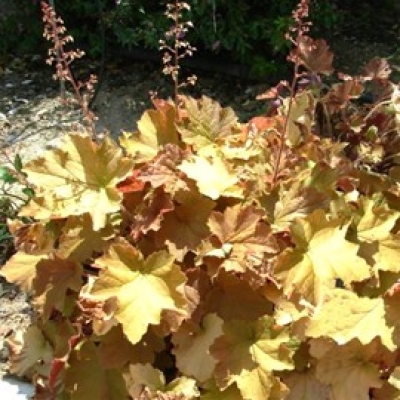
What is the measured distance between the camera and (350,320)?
2.18 m

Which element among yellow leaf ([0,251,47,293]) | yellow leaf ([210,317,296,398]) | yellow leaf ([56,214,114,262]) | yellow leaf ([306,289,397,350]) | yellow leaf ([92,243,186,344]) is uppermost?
yellow leaf ([92,243,186,344])

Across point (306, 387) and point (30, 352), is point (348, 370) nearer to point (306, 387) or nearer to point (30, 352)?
point (306, 387)

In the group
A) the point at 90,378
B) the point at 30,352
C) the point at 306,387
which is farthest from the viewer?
the point at 30,352

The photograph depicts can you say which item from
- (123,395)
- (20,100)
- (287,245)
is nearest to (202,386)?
(123,395)

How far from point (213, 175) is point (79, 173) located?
371 mm

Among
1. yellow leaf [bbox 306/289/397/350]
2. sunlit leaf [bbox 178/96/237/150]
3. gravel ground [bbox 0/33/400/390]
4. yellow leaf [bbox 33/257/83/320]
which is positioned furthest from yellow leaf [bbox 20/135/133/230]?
gravel ground [bbox 0/33/400/390]

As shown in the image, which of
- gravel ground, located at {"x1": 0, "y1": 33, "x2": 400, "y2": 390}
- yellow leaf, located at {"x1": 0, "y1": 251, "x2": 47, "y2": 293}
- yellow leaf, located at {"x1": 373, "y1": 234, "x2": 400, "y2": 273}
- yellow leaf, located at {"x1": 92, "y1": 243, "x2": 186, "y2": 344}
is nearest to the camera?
yellow leaf, located at {"x1": 92, "y1": 243, "x2": 186, "y2": 344}

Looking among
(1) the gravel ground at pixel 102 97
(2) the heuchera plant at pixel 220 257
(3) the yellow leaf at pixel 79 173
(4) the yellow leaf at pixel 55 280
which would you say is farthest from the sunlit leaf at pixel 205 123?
(1) the gravel ground at pixel 102 97

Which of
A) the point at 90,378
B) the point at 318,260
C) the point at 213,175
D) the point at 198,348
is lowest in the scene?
the point at 90,378

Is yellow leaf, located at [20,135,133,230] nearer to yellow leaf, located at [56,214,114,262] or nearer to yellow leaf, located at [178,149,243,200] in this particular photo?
yellow leaf, located at [56,214,114,262]

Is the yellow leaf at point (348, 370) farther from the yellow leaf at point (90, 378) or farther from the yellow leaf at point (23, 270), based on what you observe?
the yellow leaf at point (23, 270)

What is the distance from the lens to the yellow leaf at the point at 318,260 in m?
2.18

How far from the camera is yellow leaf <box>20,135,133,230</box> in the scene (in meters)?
2.39

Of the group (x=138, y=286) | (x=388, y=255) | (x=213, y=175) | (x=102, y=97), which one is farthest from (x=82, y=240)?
(x=102, y=97)
